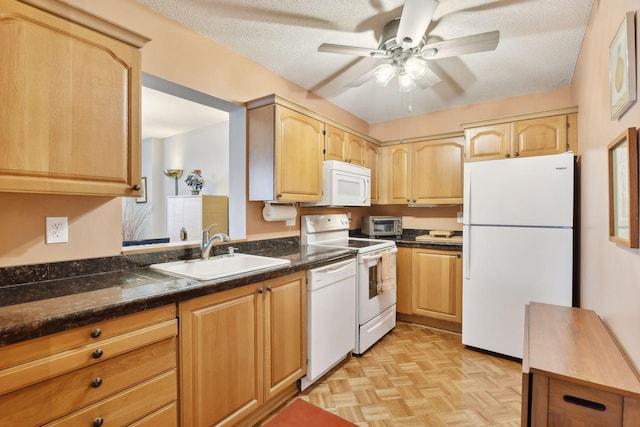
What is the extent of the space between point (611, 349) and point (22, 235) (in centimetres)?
250

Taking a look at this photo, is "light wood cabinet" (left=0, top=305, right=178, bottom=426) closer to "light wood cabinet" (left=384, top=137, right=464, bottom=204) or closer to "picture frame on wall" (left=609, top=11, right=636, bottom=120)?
"picture frame on wall" (left=609, top=11, right=636, bottom=120)

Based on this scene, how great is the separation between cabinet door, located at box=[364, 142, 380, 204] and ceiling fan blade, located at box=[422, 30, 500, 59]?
1589 mm

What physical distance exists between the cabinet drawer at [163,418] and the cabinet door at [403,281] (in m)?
2.49

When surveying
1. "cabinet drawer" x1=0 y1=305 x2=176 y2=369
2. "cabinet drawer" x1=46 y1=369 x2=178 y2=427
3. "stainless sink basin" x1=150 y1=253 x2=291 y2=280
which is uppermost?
"stainless sink basin" x1=150 y1=253 x2=291 y2=280

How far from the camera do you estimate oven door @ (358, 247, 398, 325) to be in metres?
2.53

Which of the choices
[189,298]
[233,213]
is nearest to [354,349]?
[233,213]

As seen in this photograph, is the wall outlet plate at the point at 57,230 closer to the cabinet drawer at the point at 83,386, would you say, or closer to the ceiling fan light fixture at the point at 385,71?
the cabinet drawer at the point at 83,386

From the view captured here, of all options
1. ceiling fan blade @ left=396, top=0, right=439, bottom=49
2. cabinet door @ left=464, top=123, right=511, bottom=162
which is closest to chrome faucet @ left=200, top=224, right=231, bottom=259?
ceiling fan blade @ left=396, top=0, right=439, bottom=49

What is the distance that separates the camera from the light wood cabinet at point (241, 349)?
1.35 metres

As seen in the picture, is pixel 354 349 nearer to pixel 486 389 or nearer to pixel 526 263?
pixel 486 389

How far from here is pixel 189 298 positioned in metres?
1.32

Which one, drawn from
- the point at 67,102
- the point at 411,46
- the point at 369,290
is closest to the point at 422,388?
the point at 369,290

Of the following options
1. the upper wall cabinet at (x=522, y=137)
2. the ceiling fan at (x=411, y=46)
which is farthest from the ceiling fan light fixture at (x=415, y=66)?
the upper wall cabinet at (x=522, y=137)

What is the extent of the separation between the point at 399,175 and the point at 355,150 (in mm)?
717
